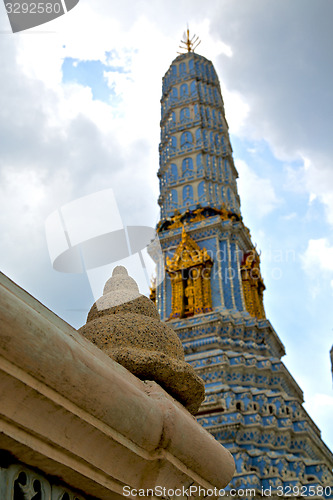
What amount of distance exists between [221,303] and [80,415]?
15286 mm

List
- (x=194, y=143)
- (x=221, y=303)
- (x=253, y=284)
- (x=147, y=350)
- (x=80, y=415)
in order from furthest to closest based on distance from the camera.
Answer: (x=194, y=143), (x=253, y=284), (x=221, y=303), (x=147, y=350), (x=80, y=415)

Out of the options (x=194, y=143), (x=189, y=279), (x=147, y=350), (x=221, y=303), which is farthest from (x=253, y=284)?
(x=147, y=350)

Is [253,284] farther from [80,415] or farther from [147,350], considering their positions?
[80,415]

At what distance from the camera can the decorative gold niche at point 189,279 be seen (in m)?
17.1

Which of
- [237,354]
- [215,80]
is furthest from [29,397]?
[215,80]

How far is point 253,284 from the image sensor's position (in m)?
18.9

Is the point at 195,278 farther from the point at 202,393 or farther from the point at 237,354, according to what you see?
the point at 202,393

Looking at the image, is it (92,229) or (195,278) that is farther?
(195,278)

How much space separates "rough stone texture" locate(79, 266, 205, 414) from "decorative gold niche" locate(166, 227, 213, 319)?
1415 cm

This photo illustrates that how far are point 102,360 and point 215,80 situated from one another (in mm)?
24753

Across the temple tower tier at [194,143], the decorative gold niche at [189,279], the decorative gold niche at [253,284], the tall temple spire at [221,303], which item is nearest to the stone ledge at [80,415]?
the tall temple spire at [221,303]

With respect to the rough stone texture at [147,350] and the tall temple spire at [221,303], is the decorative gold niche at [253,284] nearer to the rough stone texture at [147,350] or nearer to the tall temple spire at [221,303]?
the tall temple spire at [221,303]

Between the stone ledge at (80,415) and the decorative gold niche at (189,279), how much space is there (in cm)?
1467

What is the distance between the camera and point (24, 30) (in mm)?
2986
